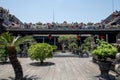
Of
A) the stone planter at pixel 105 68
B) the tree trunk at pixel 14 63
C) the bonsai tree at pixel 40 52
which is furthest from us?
the bonsai tree at pixel 40 52

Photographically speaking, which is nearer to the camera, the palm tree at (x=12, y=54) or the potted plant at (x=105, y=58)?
the potted plant at (x=105, y=58)

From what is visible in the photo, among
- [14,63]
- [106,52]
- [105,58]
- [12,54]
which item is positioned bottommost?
→ [14,63]

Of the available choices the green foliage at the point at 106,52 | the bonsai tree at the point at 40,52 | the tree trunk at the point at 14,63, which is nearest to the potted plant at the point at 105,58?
the green foliage at the point at 106,52

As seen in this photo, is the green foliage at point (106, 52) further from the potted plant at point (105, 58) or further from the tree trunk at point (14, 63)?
the tree trunk at point (14, 63)

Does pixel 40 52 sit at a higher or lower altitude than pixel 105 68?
higher

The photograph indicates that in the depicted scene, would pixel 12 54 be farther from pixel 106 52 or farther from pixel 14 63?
pixel 106 52

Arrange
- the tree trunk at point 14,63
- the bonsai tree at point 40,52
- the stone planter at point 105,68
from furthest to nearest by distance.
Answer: the bonsai tree at point 40,52, the tree trunk at point 14,63, the stone planter at point 105,68

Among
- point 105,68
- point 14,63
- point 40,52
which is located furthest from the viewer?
point 40,52

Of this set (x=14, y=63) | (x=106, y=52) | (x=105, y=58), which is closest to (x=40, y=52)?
(x=14, y=63)

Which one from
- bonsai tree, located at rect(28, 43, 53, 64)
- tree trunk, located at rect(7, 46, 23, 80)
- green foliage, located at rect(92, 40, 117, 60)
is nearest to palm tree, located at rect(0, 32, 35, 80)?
tree trunk, located at rect(7, 46, 23, 80)

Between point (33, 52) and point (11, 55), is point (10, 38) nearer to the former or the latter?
point (11, 55)

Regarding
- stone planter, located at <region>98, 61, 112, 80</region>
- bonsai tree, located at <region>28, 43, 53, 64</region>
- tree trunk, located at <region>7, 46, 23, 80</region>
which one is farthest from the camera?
bonsai tree, located at <region>28, 43, 53, 64</region>

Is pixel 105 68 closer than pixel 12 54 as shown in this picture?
Yes

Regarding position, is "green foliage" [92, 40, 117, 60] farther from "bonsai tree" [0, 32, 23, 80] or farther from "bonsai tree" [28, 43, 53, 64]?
"bonsai tree" [28, 43, 53, 64]
